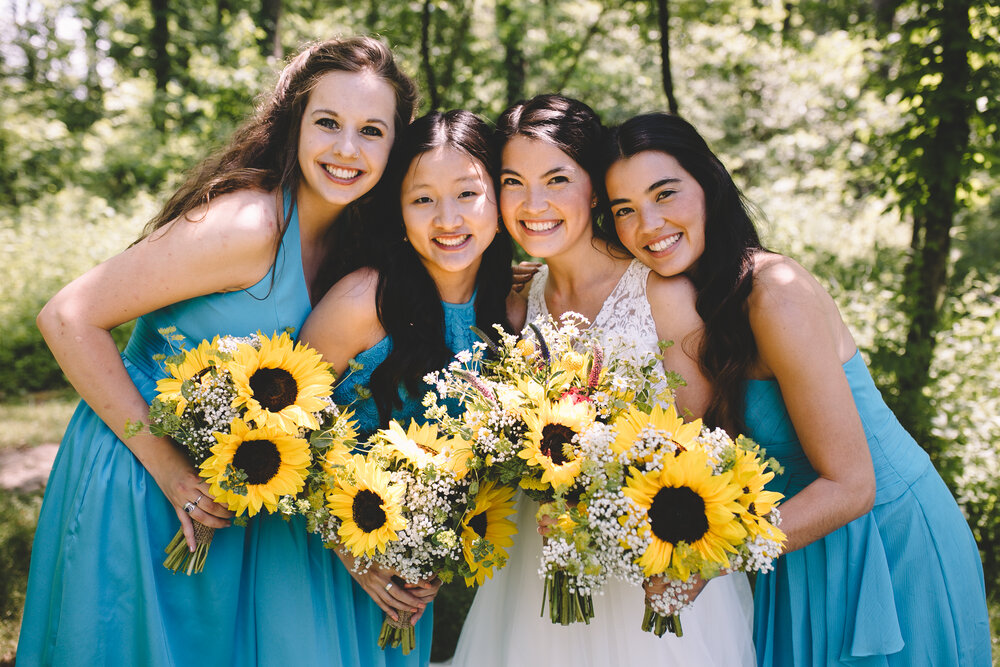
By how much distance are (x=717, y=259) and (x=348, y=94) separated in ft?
5.19

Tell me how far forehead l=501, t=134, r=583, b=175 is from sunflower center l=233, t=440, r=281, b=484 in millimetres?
1482

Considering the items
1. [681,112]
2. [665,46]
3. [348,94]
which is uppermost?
[681,112]

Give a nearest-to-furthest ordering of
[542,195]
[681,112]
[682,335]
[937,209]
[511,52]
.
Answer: [682,335] → [542,195] → [937,209] → [511,52] → [681,112]

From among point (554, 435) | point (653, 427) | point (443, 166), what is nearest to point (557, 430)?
point (554, 435)

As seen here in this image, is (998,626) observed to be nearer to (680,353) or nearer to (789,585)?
(789,585)

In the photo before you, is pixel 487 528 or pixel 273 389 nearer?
pixel 273 389

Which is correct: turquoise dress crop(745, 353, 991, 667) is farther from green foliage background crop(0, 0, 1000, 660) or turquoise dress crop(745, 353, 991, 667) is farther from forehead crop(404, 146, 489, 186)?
green foliage background crop(0, 0, 1000, 660)

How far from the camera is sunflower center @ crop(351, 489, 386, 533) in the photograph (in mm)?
A: 2047

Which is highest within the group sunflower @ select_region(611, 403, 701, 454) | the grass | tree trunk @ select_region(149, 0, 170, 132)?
tree trunk @ select_region(149, 0, 170, 132)

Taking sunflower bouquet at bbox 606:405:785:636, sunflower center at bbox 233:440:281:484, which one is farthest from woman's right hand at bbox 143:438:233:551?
sunflower bouquet at bbox 606:405:785:636

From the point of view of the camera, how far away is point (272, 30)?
8.60m

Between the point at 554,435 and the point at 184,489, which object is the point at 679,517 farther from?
the point at 184,489

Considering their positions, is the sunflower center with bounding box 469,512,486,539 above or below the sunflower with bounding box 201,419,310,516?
below

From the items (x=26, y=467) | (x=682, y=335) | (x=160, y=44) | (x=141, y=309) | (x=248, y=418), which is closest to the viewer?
(x=248, y=418)
